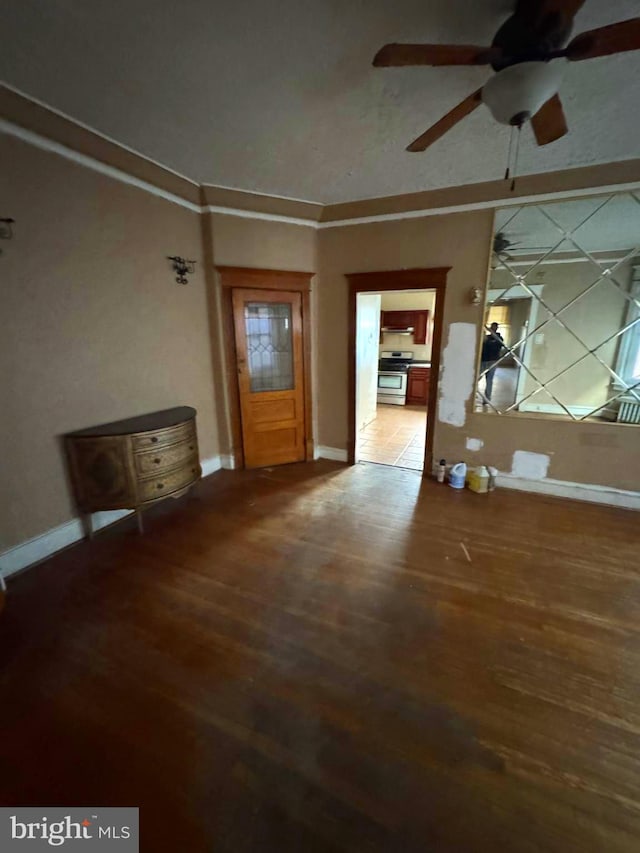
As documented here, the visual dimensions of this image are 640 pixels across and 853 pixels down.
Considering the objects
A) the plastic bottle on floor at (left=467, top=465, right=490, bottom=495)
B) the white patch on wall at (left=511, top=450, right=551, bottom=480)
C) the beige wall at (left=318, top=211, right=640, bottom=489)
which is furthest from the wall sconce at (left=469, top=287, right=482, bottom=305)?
the plastic bottle on floor at (left=467, top=465, right=490, bottom=495)

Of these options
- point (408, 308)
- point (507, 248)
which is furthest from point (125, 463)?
point (408, 308)

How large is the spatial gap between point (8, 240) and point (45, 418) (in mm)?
1071

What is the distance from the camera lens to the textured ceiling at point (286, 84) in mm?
1432

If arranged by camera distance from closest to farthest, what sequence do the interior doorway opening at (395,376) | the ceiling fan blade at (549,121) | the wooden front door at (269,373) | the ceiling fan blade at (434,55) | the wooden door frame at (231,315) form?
the ceiling fan blade at (434,55), the ceiling fan blade at (549,121), the wooden door frame at (231,315), the wooden front door at (269,373), the interior doorway opening at (395,376)

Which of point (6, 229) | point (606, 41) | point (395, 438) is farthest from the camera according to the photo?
point (395, 438)

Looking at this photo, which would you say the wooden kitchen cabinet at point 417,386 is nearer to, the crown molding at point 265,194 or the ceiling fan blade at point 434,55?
the crown molding at point 265,194

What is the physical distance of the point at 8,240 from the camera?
205 cm

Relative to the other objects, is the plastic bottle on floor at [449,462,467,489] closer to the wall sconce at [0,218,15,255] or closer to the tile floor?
the tile floor

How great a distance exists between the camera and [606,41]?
4.06 ft

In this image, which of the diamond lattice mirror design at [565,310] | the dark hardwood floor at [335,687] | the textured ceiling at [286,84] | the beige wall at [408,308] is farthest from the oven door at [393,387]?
the dark hardwood floor at [335,687]

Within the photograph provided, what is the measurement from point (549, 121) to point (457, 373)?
1.99m

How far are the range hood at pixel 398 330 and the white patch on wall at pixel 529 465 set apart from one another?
14.6 ft

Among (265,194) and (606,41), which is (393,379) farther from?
(606,41)

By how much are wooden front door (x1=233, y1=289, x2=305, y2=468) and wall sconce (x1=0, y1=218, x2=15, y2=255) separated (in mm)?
1721
